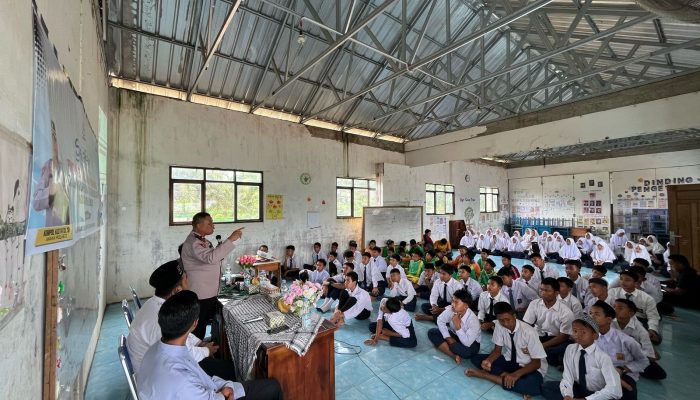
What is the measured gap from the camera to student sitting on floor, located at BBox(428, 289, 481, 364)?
350cm

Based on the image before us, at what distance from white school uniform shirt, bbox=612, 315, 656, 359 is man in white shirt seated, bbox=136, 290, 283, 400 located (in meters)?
4.12

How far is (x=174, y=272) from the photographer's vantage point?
2498mm

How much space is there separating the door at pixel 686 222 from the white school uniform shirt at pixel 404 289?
21.4ft

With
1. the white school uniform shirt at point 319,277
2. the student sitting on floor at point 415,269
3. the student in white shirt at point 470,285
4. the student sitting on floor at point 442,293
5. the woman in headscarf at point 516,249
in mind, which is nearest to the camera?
the student sitting on floor at point 442,293

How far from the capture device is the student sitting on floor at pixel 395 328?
12.7ft

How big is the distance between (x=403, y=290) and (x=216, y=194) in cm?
469

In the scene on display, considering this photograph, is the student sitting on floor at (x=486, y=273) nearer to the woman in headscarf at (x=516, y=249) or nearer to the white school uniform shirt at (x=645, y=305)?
the white school uniform shirt at (x=645, y=305)

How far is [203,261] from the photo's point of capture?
9.43ft

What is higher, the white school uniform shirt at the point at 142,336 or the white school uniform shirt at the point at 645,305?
the white school uniform shirt at the point at 142,336

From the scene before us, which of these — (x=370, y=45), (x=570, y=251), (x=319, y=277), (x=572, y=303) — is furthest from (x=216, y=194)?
(x=570, y=251)

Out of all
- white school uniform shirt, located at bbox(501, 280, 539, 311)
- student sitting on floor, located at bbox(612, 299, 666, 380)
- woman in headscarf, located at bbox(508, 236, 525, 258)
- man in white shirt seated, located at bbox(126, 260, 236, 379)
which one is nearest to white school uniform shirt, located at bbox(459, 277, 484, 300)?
white school uniform shirt, located at bbox(501, 280, 539, 311)

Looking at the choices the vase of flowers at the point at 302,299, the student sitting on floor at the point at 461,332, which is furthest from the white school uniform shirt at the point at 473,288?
the vase of flowers at the point at 302,299

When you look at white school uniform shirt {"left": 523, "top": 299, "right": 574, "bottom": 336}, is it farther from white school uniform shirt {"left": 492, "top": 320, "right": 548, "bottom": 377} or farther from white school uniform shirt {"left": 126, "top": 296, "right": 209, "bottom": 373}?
white school uniform shirt {"left": 126, "top": 296, "right": 209, "bottom": 373}

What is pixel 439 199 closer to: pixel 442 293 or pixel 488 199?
pixel 488 199
